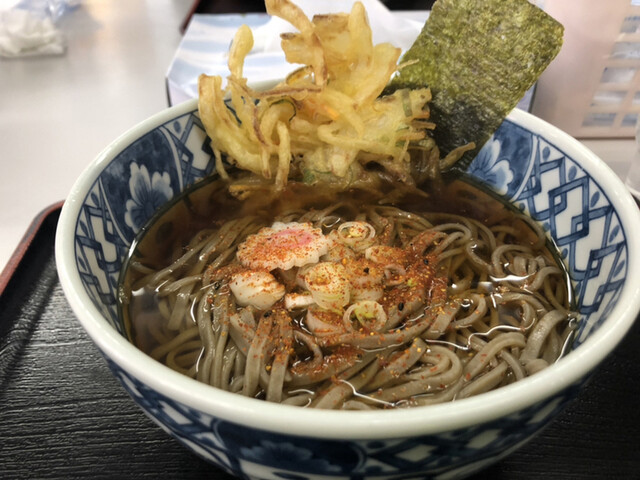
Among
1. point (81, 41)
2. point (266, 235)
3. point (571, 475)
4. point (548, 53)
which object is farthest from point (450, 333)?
point (81, 41)

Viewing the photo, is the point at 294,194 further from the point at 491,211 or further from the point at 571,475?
the point at 571,475

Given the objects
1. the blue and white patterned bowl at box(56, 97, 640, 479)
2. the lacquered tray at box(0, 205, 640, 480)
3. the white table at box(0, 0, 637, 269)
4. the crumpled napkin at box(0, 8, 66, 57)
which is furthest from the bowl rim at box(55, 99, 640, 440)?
the crumpled napkin at box(0, 8, 66, 57)

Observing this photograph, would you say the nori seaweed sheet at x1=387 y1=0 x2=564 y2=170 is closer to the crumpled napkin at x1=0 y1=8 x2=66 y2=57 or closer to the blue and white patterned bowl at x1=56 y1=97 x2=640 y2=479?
the blue and white patterned bowl at x1=56 y1=97 x2=640 y2=479

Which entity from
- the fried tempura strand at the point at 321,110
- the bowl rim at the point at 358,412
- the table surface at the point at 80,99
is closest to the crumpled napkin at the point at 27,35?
the table surface at the point at 80,99

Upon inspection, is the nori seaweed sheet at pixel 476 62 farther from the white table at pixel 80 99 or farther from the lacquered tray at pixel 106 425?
the white table at pixel 80 99

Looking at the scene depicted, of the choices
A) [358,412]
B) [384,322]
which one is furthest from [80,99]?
[358,412]
